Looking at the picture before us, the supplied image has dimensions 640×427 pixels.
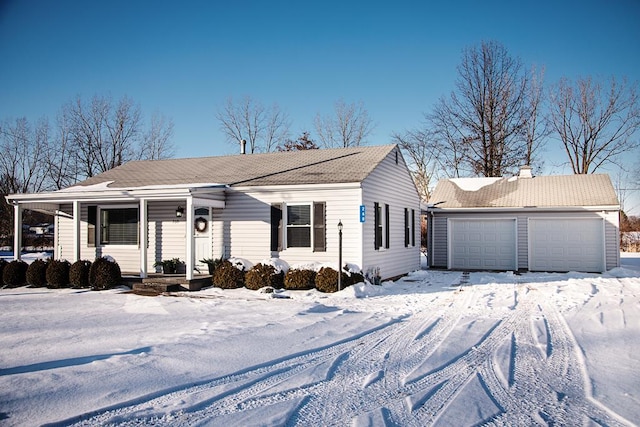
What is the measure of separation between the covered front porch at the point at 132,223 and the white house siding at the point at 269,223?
32 centimetres

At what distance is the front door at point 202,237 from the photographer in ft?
47.0

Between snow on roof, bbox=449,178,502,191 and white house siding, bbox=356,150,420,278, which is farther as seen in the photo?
snow on roof, bbox=449,178,502,191

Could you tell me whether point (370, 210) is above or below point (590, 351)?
above

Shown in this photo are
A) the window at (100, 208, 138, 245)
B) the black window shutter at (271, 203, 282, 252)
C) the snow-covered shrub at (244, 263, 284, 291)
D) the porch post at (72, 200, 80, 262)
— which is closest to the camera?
the snow-covered shrub at (244, 263, 284, 291)

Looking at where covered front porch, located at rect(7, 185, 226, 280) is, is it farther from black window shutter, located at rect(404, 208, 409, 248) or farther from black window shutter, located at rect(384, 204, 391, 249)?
black window shutter, located at rect(404, 208, 409, 248)

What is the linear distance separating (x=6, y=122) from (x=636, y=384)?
39.9 meters

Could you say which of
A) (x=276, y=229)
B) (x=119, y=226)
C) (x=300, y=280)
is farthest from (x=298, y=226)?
(x=119, y=226)

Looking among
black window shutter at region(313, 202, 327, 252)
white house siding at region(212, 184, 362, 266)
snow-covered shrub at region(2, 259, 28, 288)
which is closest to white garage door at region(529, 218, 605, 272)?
white house siding at region(212, 184, 362, 266)

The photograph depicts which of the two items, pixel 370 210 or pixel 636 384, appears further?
pixel 370 210

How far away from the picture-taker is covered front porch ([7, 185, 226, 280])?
525 inches

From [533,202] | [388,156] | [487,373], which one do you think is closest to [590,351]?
[487,373]

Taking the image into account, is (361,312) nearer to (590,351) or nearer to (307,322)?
(307,322)

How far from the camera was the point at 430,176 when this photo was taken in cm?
3553

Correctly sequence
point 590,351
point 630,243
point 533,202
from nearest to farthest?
point 590,351 → point 533,202 → point 630,243
